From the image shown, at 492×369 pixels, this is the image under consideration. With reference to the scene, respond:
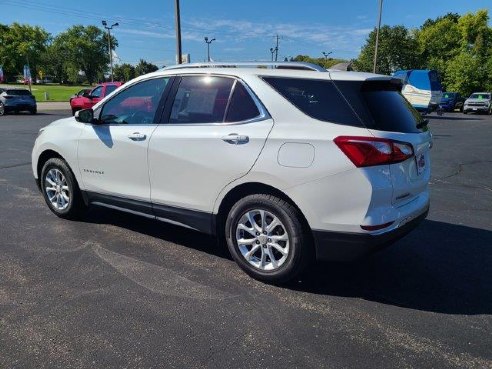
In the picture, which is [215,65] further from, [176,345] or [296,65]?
[176,345]

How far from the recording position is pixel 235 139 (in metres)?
3.60

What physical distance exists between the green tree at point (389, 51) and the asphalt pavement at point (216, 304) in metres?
45.9

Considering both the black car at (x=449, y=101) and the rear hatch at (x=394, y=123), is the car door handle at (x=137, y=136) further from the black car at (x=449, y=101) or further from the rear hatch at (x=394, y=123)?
the black car at (x=449, y=101)

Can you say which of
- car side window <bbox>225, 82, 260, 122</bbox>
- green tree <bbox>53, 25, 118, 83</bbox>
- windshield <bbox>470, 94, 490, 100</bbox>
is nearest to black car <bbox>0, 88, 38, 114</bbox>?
car side window <bbox>225, 82, 260, 122</bbox>

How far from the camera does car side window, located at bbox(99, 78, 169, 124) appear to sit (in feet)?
14.3

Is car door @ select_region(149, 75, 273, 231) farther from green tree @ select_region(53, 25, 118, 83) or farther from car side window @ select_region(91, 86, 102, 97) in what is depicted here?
green tree @ select_region(53, 25, 118, 83)

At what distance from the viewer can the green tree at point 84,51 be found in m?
124

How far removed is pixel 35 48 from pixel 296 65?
128 meters

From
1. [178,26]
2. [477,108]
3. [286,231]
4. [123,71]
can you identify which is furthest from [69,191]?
[123,71]

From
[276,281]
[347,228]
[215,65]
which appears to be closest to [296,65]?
[215,65]

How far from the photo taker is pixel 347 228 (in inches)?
126

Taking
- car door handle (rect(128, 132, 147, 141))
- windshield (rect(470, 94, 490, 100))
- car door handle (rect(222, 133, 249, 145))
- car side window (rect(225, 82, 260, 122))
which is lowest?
windshield (rect(470, 94, 490, 100))

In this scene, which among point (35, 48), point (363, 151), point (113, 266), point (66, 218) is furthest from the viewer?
point (35, 48)

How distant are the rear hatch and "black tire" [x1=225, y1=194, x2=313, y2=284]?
75cm
